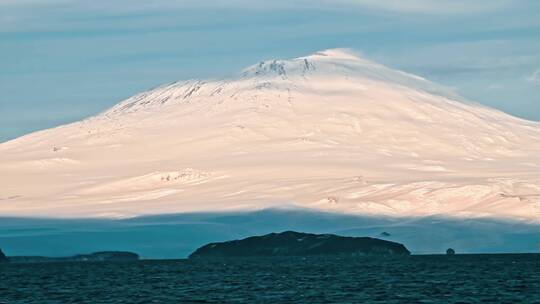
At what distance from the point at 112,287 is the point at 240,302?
78.9 feet

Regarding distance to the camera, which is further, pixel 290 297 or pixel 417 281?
pixel 417 281

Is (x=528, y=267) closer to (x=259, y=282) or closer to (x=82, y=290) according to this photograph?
(x=259, y=282)

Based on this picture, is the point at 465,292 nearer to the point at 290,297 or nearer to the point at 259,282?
the point at 290,297

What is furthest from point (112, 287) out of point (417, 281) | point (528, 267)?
point (528, 267)

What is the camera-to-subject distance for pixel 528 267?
13238cm

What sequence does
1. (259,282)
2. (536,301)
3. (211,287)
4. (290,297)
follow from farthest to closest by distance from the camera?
(259,282)
(211,287)
(290,297)
(536,301)

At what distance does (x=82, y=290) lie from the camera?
99812 millimetres

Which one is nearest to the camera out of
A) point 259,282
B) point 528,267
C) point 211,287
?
point 211,287

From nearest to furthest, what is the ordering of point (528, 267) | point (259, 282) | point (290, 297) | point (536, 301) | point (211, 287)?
point (536, 301)
point (290, 297)
point (211, 287)
point (259, 282)
point (528, 267)

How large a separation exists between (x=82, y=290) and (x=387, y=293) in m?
23.0

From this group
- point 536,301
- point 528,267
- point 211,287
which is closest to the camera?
point 536,301

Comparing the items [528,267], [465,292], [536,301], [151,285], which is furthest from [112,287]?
[528,267]

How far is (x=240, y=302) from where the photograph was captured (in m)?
82.0

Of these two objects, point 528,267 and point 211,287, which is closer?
point 211,287
